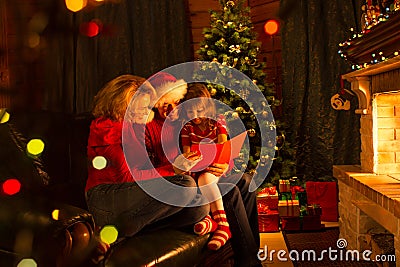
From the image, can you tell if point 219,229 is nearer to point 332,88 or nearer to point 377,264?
point 377,264

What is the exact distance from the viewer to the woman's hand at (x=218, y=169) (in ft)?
8.25

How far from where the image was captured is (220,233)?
7.59 ft

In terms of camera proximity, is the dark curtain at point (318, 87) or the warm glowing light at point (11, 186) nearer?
the warm glowing light at point (11, 186)

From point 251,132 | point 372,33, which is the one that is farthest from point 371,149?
point 251,132

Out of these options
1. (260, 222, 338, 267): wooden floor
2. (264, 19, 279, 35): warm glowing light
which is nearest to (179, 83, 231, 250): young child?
(260, 222, 338, 267): wooden floor

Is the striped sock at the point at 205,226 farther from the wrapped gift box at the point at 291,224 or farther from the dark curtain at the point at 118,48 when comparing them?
the dark curtain at the point at 118,48

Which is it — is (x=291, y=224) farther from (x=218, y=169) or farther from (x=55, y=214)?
(x=55, y=214)

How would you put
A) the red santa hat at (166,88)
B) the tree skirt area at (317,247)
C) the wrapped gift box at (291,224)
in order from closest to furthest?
the red santa hat at (166,88) < the tree skirt area at (317,247) < the wrapped gift box at (291,224)

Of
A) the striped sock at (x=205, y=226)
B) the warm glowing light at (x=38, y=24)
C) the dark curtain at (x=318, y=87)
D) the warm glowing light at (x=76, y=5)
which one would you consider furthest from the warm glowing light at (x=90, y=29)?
the striped sock at (x=205, y=226)

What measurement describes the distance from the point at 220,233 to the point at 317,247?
1.01 m

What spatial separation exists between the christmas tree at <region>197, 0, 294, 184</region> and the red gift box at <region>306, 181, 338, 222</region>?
313mm

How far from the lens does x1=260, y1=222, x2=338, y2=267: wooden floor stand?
2768mm

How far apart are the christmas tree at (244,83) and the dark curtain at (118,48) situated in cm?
70

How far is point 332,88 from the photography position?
421 cm
